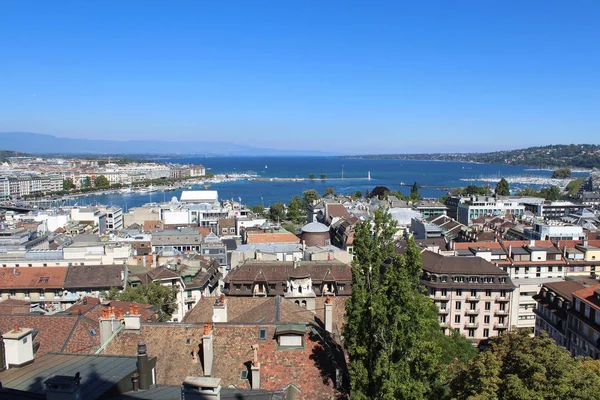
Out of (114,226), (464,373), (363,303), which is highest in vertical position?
(363,303)

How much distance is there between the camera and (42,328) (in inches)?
842

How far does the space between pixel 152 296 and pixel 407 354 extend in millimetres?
21479

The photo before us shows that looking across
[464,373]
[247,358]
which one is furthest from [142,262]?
[464,373]

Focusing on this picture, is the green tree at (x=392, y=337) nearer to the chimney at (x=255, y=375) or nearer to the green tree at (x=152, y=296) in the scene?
the chimney at (x=255, y=375)

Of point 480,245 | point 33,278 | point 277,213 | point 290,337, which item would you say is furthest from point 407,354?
point 277,213

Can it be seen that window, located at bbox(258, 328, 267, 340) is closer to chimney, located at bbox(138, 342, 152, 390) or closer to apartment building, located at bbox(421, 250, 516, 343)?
chimney, located at bbox(138, 342, 152, 390)

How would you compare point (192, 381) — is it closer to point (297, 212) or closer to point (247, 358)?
point (247, 358)

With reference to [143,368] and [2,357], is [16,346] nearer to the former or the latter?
[2,357]

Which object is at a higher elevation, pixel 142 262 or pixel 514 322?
pixel 142 262

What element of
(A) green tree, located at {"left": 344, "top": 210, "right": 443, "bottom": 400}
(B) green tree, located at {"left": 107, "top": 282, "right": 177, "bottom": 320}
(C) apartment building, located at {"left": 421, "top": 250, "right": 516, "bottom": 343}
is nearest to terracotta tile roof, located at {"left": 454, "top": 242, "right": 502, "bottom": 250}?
(C) apartment building, located at {"left": 421, "top": 250, "right": 516, "bottom": 343}

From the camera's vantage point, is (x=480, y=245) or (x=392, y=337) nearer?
(x=392, y=337)

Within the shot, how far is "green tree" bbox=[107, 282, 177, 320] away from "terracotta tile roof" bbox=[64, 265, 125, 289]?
6.89 m

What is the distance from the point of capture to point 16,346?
42.8 ft

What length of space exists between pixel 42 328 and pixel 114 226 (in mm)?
89008
